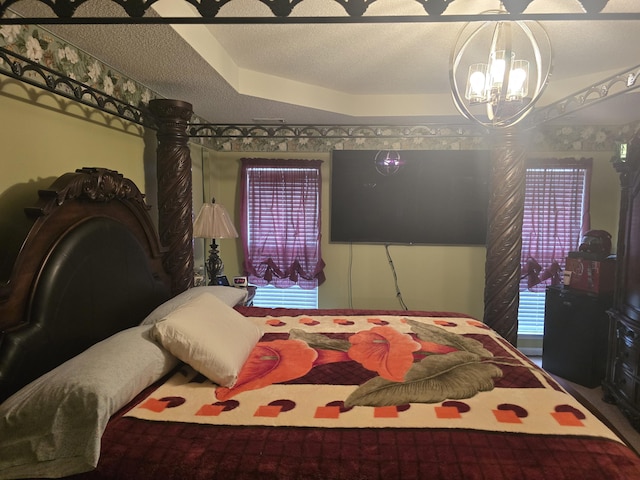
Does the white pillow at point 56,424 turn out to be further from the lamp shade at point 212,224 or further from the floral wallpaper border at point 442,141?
the floral wallpaper border at point 442,141

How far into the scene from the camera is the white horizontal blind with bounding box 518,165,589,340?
144 inches

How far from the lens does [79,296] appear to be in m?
1.56

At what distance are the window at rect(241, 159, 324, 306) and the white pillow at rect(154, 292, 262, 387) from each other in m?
2.10

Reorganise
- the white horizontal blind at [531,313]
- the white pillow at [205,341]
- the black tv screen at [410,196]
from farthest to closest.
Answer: the white horizontal blind at [531,313] < the black tv screen at [410,196] < the white pillow at [205,341]

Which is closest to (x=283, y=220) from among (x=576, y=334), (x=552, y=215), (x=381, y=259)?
(x=381, y=259)

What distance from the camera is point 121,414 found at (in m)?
1.29

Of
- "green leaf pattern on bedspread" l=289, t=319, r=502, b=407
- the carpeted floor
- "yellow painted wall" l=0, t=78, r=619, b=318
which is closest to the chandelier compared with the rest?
"green leaf pattern on bedspread" l=289, t=319, r=502, b=407

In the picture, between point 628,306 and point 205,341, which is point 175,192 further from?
point 628,306

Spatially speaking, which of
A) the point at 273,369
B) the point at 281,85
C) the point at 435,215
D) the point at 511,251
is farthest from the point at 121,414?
the point at 435,215

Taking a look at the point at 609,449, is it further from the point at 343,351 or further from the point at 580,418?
the point at 343,351

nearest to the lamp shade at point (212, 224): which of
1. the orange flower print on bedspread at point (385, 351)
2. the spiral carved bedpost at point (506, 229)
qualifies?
the orange flower print on bedspread at point (385, 351)

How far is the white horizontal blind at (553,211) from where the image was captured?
365 centimetres

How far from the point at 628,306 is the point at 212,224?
3.18 meters

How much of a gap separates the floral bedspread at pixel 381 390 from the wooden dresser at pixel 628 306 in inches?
50.9
